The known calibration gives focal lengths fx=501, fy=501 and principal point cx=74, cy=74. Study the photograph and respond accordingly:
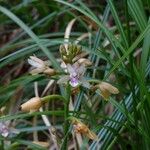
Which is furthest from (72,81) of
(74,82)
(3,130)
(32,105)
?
(3,130)

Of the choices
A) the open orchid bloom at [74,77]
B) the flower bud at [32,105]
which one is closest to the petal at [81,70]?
the open orchid bloom at [74,77]

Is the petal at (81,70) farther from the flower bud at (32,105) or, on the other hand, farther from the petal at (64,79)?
the flower bud at (32,105)

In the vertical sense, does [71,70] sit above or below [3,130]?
above

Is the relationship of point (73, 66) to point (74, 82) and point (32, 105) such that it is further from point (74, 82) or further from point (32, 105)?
point (32, 105)

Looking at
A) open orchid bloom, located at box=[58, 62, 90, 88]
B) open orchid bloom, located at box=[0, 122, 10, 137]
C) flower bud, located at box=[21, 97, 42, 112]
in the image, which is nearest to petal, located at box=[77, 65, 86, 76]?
open orchid bloom, located at box=[58, 62, 90, 88]

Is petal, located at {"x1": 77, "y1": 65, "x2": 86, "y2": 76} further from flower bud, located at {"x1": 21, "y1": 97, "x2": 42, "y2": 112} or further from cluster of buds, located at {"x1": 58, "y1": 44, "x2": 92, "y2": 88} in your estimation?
flower bud, located at {"x1": 21, "y1": 97, "x2": 42, "y2": 112}

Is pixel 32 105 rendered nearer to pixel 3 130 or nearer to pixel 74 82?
pixel 74 82

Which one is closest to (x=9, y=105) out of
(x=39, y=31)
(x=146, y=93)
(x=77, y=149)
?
(x=77, y=149)

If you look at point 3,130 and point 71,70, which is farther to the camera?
point 3,130
